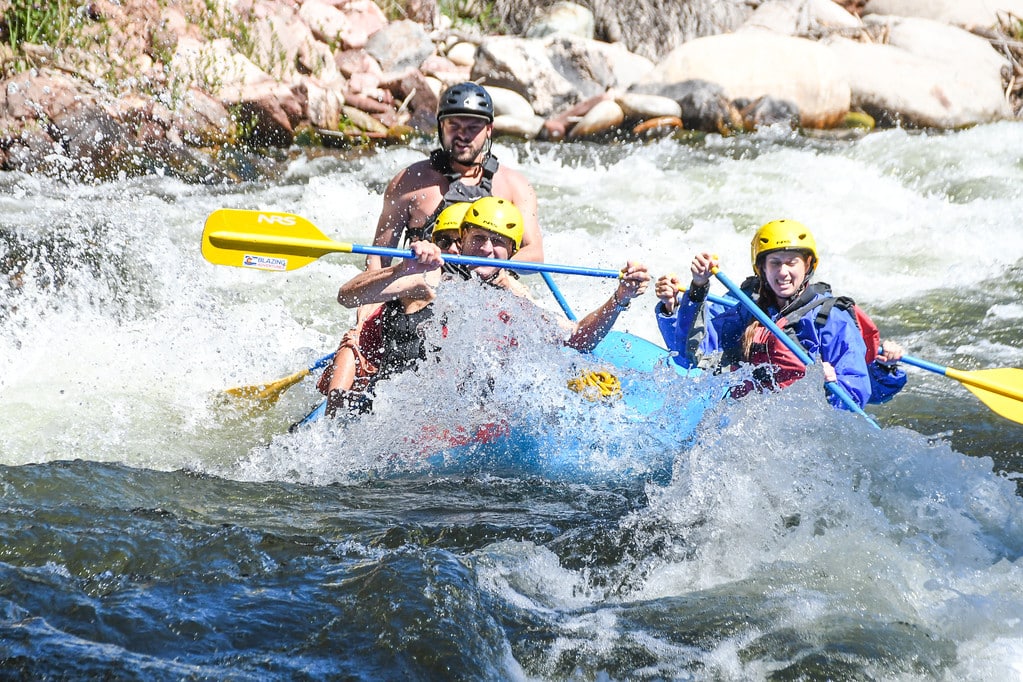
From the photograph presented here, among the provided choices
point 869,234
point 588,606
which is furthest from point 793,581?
point 869,234

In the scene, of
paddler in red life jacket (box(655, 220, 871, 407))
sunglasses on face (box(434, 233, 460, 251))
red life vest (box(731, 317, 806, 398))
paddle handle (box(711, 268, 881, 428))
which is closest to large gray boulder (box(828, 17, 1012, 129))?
paddler in red life jacket (box(655, 220, 871, 407))

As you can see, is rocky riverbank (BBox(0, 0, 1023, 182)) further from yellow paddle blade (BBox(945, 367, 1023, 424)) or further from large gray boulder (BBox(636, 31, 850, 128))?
yellow paddle blade (BBox(945, 367, 1023, 424))

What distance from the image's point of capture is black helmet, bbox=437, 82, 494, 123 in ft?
17.7

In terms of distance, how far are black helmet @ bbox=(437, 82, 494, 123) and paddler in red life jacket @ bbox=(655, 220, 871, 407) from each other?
143 centimetres

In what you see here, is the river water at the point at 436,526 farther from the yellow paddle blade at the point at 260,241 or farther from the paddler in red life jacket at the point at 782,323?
the yellow paddle blade at the point at 260,241

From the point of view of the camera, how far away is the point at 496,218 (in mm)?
4648

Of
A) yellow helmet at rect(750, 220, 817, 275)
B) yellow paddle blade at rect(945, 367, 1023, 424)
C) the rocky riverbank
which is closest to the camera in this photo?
yellow helmet at rect(750, 220, 817, 275)

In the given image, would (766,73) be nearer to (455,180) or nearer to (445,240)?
(455,180)

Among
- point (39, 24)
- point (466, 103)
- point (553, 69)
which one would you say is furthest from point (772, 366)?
point (553, 69)

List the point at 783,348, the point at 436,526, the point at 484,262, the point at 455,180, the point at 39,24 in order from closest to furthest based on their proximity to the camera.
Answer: the point at 436,526 < the point at 484,262 < the point at 783,348 < the point at 455,180 < the point at 39,24

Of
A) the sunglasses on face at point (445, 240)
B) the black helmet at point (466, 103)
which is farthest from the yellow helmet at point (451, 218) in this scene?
the black helmet at point (466, 103)

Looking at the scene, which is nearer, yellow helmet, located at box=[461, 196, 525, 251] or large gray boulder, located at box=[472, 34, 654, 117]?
yellow helmet, located at box=[461, 196, 525, 251]

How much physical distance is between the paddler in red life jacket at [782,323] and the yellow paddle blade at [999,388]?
483 mm

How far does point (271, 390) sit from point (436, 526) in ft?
6.15
